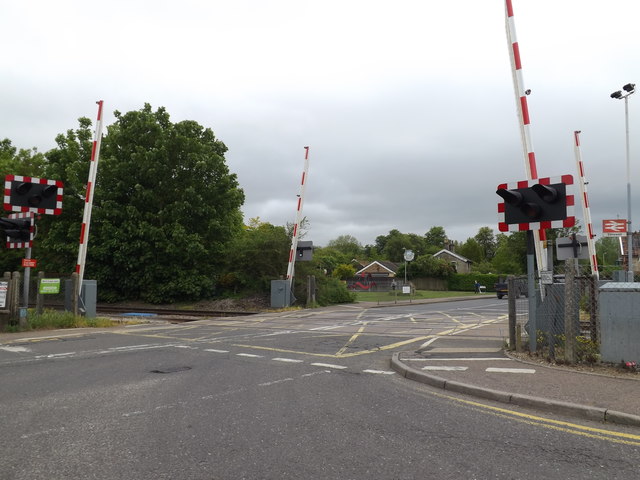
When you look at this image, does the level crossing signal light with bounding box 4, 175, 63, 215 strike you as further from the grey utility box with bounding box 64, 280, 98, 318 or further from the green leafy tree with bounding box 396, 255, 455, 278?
the green leafy tree with bounding box 396, 255, 455, 278

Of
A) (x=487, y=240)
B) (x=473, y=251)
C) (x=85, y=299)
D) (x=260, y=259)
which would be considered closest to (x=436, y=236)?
(x=487, y=240)

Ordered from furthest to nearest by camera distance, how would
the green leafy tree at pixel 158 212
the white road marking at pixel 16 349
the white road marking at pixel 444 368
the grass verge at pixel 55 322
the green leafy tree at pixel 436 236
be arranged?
the green leafy tree at pixel 436 236, the green leafy tree at pixel 158 212, the grass verge at pixel 55 322, the white road marking at pixel 16 349, the white road marking at pixel 444 368

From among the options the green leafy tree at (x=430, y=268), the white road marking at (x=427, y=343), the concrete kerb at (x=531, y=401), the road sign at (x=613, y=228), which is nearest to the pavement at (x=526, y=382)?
the concrete kerb at (x=531, y=401)

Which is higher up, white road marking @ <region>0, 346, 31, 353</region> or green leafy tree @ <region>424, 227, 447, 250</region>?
green leafy tree @ <region>424, 227, 447, 250</region>

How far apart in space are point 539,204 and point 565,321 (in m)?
2.01

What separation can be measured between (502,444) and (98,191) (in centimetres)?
2830

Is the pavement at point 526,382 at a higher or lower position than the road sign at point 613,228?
lower

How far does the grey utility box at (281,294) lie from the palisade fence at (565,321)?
15.9 m

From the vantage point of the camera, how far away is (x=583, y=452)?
4.37 metres

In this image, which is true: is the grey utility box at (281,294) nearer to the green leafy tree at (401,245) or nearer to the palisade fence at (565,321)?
the palisade fence at (565,321)

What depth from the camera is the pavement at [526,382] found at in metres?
5.57

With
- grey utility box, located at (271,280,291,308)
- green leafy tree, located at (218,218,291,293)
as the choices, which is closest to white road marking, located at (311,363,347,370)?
grey utility box, located at (271,280,291,308)

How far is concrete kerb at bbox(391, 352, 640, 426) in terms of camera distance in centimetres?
526

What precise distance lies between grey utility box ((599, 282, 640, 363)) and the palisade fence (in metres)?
0.40
